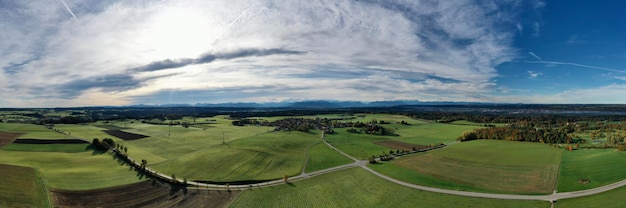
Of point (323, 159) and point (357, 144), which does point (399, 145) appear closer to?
point (357, 144)

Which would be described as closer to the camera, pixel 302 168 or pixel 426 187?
pixel 426 187

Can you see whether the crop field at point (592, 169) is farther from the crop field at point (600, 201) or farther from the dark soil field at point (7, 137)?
the dark soil field at point (7, 137)

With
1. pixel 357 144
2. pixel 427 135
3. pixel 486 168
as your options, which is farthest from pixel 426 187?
pixel 427 135

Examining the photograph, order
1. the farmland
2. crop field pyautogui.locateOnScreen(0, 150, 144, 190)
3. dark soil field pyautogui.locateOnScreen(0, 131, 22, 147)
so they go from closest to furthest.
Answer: the farmland, crop field pyautogui.locateOnScreen(0, 150, 144, 190), dark soil field pyautogui.locateOnScreen(0, 131, 22, 147)

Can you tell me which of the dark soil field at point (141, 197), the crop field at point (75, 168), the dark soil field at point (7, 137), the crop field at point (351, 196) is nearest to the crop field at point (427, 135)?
the crop field at point (351, 196)

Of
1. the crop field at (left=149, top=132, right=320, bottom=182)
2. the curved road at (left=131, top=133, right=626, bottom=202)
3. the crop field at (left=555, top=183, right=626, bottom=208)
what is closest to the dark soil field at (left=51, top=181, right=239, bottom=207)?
the curved road at (left=131, top=133, right=626, bottom=202)

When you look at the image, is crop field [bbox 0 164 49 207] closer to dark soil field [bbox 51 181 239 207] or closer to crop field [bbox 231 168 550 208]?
dark soil field [bbox 51 181 239 207]
